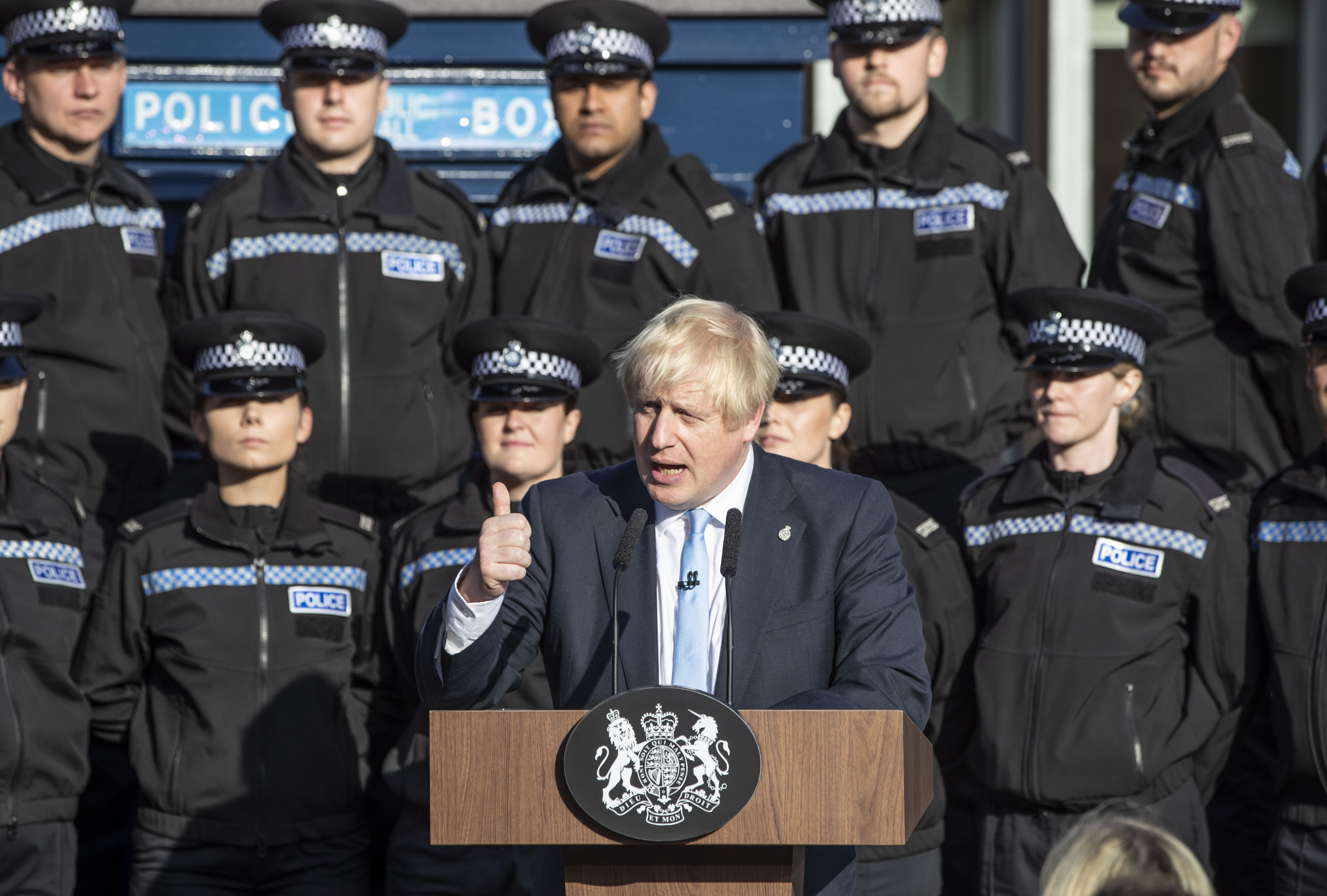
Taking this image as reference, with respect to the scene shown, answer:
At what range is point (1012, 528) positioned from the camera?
16.3 feet

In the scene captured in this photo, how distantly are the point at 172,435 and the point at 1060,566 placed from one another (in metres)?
3.19

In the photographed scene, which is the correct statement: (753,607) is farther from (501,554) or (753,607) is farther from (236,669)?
(236,669)

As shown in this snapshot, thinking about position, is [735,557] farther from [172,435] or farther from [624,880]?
[172,435]

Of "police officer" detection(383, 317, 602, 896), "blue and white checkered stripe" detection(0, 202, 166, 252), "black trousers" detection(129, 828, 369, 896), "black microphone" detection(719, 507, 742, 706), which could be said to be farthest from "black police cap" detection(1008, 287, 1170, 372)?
"blue and white checkered stripe" detection(0, 202, 166, 252)

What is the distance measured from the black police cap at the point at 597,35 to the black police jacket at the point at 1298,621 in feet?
8.36

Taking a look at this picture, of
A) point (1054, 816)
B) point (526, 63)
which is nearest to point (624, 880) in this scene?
point (1054, 816)

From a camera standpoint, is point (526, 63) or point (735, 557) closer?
point (735, 557)

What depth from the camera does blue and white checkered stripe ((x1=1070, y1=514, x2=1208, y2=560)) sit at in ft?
15.9

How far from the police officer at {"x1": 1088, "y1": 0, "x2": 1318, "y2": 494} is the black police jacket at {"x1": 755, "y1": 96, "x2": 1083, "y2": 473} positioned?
32 centimetres

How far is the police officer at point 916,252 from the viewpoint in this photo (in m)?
5.55

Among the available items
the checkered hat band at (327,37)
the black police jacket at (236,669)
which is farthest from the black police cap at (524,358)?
the checkered hat band at (327,37)

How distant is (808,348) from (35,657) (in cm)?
248

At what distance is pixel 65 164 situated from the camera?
18.9ft

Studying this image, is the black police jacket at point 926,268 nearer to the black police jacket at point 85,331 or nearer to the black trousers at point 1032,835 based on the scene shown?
the black trousers at point 1032,835
